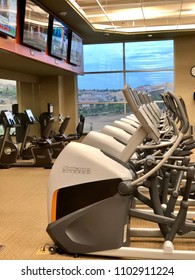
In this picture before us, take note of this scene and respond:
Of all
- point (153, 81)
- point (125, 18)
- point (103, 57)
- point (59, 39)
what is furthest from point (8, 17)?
point (153, 81)

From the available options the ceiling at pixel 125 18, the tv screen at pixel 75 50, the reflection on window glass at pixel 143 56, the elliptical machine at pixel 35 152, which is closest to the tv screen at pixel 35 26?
the ceiling at pixel 125 18

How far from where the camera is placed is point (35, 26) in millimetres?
6449

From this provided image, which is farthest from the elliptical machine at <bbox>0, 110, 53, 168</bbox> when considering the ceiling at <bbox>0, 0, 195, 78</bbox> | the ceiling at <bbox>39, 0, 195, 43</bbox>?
the ceiling at <bbox>39, 0, 195, 43</bbox>

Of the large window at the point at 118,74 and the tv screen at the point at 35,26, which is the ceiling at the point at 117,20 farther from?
the large window at the point at 118,74

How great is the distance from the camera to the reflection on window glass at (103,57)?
432 inches

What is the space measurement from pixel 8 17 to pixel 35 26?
3.85 ft

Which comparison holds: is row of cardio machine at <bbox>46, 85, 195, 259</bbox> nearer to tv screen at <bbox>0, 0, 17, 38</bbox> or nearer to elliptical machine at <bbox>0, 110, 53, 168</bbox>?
tv screen at <bbox>0, 0, 17, 38</bbox>

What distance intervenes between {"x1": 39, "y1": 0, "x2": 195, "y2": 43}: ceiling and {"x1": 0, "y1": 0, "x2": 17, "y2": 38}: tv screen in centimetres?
129

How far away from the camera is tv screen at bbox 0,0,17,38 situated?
509 centimetres

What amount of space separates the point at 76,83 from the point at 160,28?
320cm

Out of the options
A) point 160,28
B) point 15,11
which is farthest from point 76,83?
point 15,11

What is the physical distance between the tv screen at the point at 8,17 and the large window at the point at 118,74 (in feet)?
18.8

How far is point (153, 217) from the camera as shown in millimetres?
2609

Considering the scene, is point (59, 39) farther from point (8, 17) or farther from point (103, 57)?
point (103, 57)
